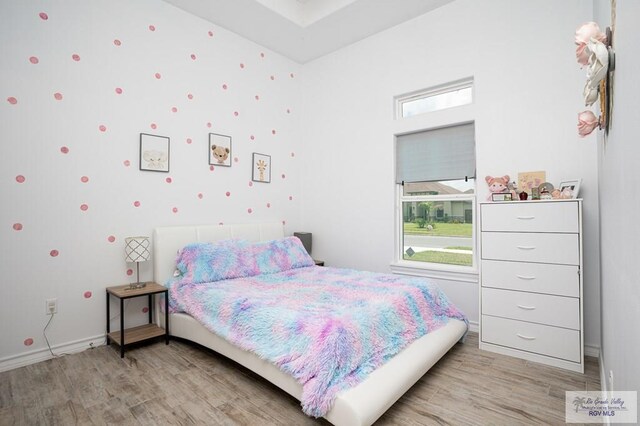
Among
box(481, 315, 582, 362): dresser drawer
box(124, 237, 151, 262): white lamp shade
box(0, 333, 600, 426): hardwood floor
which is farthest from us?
box(124, 237, 151, 262): white lamp shade

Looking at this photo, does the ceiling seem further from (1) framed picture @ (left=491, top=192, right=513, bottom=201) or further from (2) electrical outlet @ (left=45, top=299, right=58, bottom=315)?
(2) electrical outlet @ (left=45, top=299, right=58, bottom=315)

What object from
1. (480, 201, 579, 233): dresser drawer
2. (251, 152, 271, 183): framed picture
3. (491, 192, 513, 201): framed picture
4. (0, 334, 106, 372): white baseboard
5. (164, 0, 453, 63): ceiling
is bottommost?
(0, 334, 106, 372): white baseboard

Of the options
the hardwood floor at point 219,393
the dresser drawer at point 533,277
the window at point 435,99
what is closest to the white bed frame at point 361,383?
the hardwood floor at point 219,393

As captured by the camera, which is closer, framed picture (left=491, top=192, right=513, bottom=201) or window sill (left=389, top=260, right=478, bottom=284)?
framed picture (left=491, top=192, right=513, bottom=201)

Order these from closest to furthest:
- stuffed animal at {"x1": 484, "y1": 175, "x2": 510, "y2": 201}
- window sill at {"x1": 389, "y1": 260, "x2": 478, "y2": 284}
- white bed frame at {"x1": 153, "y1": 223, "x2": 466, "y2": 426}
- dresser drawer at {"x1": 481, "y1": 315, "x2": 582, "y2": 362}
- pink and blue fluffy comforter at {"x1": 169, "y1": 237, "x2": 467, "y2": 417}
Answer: white bed frame at {"x1": 153, "y1": 223, "x2": 466, "y2": 426} → pink and blue fluffy comforter at {"x1": 169, "y1": 237, "x2": 467, "y2": 417} → dresser drawer at {"x1": 481, "y1": 315, "x2": 582, "y2": 362} → stuffed animal at {"x1": 484, "y1": 175, "x2": 510, "y2": 201} → window sill at {"x1": 389, "y1": 260, "x2": 478, "y2": 284}

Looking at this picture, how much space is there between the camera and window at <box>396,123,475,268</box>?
3.34 metres

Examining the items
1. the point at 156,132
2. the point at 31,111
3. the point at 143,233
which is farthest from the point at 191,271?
the point at 31,111

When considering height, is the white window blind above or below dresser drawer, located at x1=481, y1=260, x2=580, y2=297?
above

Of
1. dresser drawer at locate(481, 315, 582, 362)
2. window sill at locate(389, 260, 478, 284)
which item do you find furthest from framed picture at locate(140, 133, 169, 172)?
dresser drawer at locate(481, 315, 582, 362)

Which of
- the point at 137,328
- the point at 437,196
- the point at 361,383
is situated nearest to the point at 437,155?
the point at 437,196

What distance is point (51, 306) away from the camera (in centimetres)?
258

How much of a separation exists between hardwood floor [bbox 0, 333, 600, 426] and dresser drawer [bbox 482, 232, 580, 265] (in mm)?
799

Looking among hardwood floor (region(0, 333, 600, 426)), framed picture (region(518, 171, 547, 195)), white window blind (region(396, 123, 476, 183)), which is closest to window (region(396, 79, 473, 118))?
white window blind (region(396, 123, 476, 183))

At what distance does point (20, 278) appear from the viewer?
245 cm
